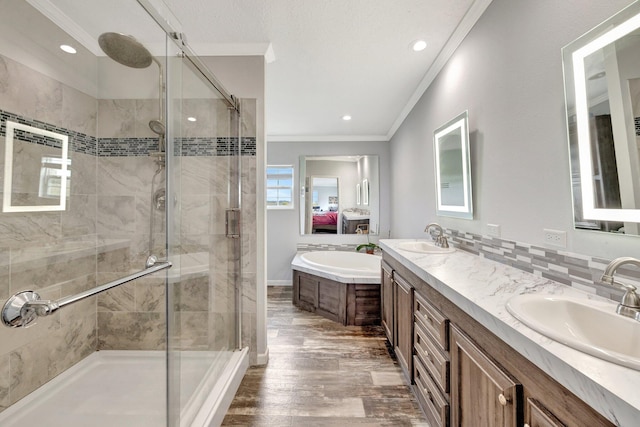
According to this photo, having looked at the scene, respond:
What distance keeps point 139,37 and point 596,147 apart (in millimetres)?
2587

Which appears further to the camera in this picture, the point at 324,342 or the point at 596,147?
the point at 324,342

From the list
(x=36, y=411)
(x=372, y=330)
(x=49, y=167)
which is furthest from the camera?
(x=372, y=330)

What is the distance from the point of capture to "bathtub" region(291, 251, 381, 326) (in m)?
2.74

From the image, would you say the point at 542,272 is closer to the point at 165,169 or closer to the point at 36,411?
the point at 165,169

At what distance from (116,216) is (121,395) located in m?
1.17

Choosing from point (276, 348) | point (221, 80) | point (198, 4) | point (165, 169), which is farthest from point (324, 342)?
point (198, 4)

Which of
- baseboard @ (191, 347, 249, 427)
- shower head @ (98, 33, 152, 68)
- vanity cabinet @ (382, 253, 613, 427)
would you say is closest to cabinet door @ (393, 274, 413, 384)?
vanity cabinet @ (382, 253, 613, 427)

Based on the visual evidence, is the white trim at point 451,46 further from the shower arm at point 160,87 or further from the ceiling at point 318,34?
the shower arm at point 160,87

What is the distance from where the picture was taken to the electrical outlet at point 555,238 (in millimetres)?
1112

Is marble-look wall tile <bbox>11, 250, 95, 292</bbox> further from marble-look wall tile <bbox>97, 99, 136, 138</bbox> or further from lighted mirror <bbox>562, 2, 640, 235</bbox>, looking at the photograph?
lighted mirror <bbox>562, 2, 640, 235</bbox>

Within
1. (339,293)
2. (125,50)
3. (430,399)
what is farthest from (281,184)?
(430,399)

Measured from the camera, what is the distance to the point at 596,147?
957 mm

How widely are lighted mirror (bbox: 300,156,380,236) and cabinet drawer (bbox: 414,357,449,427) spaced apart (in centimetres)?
282

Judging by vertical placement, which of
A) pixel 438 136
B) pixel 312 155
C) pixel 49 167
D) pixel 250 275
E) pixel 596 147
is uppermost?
pixel 312 155
